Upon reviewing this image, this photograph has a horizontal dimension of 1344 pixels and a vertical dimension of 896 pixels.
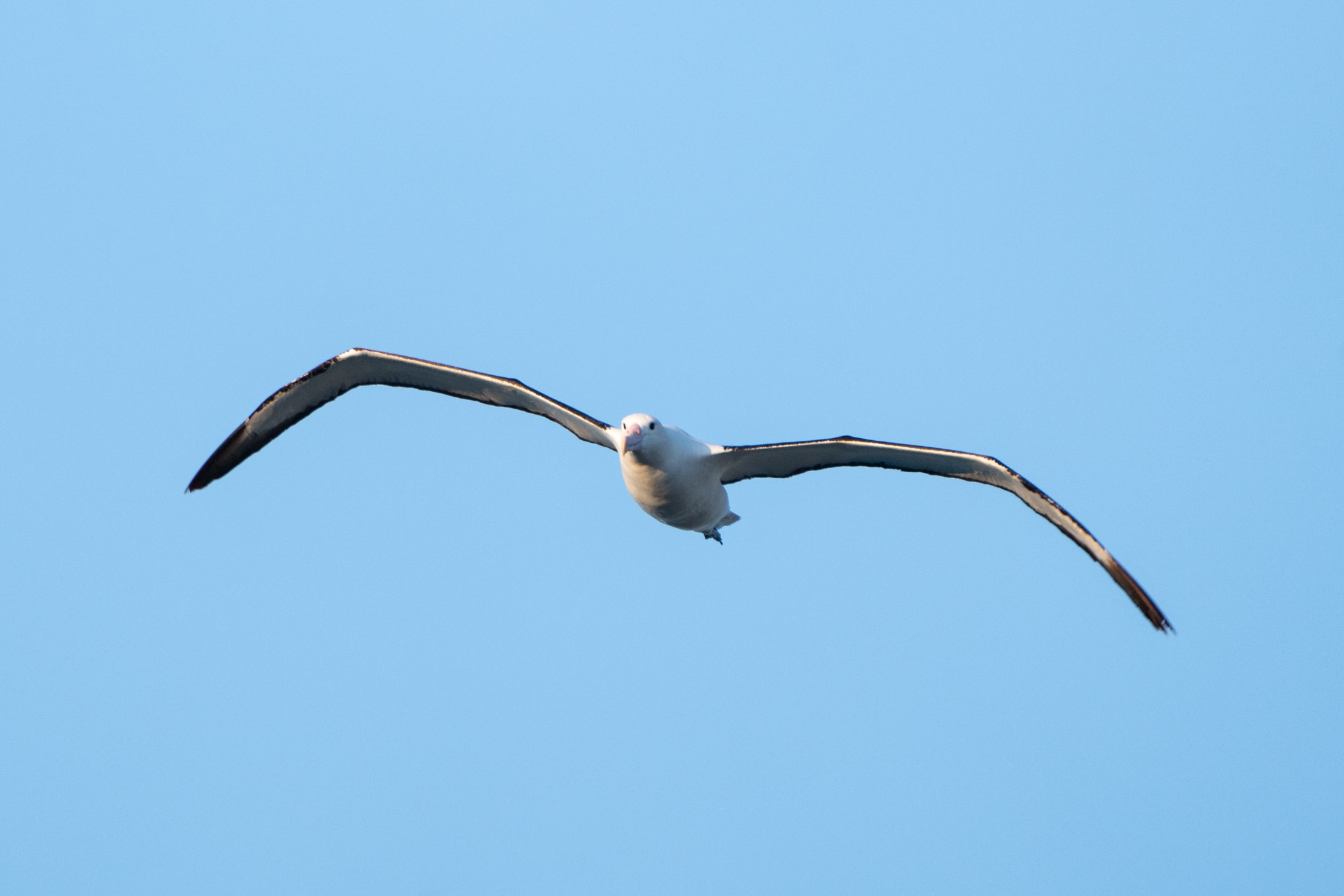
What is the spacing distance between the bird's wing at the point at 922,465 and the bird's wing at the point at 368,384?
5.71ft

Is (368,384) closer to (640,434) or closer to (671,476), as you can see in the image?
(640,434)

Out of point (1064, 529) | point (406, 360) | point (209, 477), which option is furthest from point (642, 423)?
point (209, 477)

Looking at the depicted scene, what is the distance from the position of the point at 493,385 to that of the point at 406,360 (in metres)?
1.13

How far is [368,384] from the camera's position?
1956cm

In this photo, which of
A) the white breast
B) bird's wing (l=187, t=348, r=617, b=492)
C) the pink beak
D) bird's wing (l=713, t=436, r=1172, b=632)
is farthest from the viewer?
bird's wing (l=187, t=348, r=617, b=492)

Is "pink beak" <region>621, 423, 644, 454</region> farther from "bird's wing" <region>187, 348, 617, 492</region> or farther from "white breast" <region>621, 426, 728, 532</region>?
"bird's wing" <region>187, 348, 617, 492</region>

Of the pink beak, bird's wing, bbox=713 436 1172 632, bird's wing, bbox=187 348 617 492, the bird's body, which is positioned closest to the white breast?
the bird's body

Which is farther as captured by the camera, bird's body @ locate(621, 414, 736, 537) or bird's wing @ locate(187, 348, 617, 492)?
bird's wing @ locate(187, 348, 617, 492)

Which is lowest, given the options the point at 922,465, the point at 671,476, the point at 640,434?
the point at 671,476

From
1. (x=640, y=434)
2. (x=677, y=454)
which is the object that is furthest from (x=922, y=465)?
(x=640, y=434)

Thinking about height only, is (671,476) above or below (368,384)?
below

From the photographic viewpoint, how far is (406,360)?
61.0 feet

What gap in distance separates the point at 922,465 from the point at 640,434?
11.5 ft

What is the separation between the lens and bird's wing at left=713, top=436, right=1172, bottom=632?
1689 centimetres
